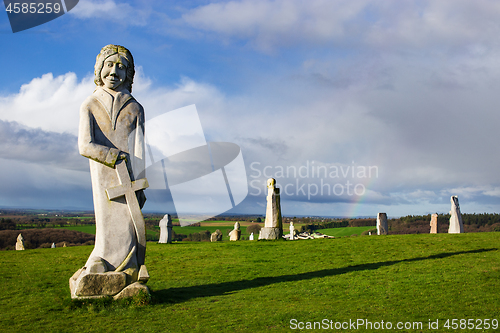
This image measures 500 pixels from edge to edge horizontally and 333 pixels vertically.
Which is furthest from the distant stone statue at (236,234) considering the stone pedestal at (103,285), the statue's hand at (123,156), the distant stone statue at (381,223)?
the stone pedestal at (103,285)

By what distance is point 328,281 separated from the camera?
29.7 feet

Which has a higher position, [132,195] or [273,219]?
[132,195]

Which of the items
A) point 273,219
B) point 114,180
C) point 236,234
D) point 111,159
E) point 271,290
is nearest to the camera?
point 111,159

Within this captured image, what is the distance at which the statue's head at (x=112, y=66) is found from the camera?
7785 mm

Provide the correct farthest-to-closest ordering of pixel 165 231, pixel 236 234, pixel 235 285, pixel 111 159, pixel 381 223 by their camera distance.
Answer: pixel 236 234 → pixel 381 223 → pixel 165 231 → pixel 235 285 → pixel 111 159

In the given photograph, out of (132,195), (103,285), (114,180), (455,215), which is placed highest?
(114,180)

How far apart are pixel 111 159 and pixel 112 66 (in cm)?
212

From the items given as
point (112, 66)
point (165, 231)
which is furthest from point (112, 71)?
point (165, 231)

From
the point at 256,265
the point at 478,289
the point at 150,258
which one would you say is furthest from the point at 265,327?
the point at 150,258

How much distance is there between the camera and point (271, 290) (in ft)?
27.3

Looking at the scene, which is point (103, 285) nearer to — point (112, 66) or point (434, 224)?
point (112, 66)

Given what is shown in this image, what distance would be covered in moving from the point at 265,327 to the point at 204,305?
1829 millimetres

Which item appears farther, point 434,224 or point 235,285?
point 434,224

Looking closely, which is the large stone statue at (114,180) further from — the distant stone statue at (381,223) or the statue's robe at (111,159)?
the distant stone statue at (381,223)
